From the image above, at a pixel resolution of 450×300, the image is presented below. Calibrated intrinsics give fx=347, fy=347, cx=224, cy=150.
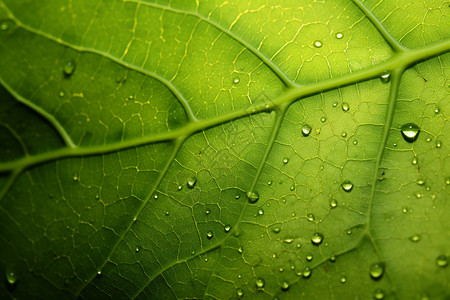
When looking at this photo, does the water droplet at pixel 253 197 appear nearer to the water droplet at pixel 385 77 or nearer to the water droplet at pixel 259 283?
the water droplet at pixel 259 283

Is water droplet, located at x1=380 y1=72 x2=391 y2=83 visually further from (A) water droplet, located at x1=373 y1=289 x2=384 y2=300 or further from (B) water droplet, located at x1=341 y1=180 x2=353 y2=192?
(A) water droplet, located at x1=373 y1=289 x2=384 y2=300

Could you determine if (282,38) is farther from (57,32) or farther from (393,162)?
(57,32)

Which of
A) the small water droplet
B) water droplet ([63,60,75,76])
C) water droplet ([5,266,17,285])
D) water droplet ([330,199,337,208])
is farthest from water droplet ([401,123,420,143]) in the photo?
water droplet ([5,266,17,285])

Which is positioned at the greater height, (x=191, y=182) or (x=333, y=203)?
(x=333, y=203)

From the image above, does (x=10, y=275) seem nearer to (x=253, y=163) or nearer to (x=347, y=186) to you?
(x=253, y=163)

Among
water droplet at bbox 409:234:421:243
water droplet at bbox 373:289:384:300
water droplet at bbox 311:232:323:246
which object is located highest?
water droplet at bbox 409:234:421:243

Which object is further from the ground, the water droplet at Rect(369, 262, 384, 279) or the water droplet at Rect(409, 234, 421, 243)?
the water droplet at Rect(409, 234, 421, 243)

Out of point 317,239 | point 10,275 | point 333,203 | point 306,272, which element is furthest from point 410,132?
point 10,275
